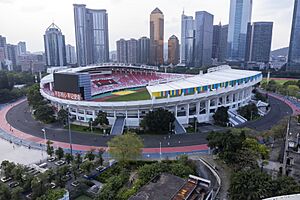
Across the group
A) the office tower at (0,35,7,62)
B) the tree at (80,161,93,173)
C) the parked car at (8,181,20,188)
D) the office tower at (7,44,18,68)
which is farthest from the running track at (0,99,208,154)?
the office tower at (7,44,18,68)

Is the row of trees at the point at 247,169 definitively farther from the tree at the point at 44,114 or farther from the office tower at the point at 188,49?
the office tower at the point at 188,49

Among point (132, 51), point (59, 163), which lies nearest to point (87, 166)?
point (59, 163)

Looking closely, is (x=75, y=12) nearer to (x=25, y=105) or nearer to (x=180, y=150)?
(x=25, y=105)

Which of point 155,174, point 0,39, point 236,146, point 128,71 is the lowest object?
point 155,174

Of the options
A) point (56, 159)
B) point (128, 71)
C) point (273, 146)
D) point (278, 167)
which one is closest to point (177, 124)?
point (273, 146)

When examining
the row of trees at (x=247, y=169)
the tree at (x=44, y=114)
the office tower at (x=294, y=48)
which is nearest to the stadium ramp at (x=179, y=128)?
the row of trees at (x=247, y=169)

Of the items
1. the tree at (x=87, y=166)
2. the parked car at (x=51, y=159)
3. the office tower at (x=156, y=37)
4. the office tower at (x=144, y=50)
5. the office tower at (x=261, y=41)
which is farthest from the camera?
the office tower at (x=156, y=37)
